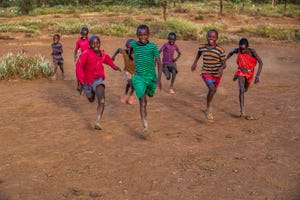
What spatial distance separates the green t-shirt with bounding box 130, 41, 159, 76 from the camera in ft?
19.5

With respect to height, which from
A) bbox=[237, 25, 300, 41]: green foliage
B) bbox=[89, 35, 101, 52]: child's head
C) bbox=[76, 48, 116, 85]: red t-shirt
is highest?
bbox=[89, 35, 101, 52]: child's head

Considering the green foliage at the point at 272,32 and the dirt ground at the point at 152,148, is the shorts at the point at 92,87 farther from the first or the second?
the green foliage at the point at 272,32

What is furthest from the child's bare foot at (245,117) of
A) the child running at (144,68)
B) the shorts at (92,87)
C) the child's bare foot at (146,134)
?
the shorts at (92,87)

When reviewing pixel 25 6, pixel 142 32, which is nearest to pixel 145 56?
pixel 142 32

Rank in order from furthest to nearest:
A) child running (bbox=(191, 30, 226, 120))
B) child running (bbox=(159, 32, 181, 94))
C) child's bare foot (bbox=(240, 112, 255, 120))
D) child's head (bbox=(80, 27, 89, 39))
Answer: child's head (bbox=(80, 27, 89, 39)) < child running (bbox=(159, 32, 181, 94)) < child's bare foot (bbox=(240, 112, 255, 120)) < child running (bbox=(191, 30, 226, 120))

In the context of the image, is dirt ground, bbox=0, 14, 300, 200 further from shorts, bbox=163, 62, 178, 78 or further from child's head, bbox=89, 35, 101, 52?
child's head, bbox=89, 35, 101, 52

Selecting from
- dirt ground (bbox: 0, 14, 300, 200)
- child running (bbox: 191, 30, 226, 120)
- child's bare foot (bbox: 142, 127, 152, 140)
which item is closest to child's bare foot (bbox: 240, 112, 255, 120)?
dirt ground (bbox: 0, 14, 300, 200)

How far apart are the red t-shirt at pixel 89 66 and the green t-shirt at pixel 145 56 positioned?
0.62 meters

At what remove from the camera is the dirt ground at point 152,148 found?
4184mm

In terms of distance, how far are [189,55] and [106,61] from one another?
10664mm

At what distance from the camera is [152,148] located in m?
5.44

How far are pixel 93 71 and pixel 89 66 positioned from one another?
10 cm

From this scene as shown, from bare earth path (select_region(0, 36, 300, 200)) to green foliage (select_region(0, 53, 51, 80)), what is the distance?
129 cm

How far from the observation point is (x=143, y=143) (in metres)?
5.67
